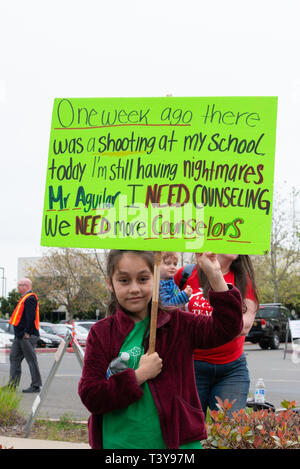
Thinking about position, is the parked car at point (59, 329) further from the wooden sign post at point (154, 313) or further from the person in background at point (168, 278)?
the wooden sign post at point (154, 313)

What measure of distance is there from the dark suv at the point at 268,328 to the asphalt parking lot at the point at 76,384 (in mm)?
4779

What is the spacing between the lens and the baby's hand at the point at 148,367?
8.38 feet

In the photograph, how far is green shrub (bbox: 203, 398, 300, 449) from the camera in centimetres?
332

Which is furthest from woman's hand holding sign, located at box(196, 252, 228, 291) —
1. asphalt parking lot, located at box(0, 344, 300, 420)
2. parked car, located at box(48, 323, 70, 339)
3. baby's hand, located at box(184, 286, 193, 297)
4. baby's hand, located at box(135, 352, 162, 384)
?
parked car, located at box(48, 323, 70, 339)

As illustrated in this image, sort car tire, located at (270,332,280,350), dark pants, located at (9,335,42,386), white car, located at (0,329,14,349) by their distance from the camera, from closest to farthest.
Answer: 1. dark pants, located at (9,335,42,386)
2. white car, located at (0,329,14,349)
3. car tire, located at (270,332,280,350)

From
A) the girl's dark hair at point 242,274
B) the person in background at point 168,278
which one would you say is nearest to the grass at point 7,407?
the person in background at point 168,278

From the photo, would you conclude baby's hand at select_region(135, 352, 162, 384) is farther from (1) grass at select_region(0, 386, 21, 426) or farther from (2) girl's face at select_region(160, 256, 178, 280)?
(1) grass at select_region(0, 386, 21, 426)

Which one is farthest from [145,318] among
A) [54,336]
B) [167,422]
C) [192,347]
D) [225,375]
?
[54,336]

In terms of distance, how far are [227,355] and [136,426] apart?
1.25 metres

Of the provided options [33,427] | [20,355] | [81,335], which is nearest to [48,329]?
[81,335]

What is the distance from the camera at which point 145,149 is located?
3096mm

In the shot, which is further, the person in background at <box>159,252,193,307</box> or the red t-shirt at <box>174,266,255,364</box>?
the person in background at <box>159,252,193,307</box>
